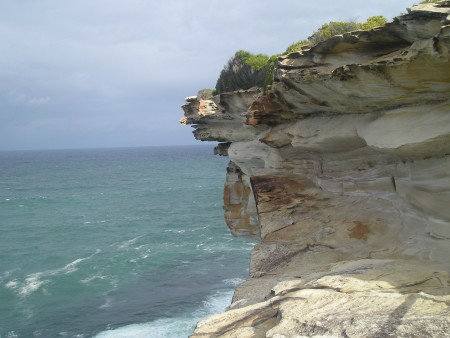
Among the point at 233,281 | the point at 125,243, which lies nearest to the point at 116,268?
the point at 125,243

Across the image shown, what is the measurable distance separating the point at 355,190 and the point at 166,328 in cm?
1684

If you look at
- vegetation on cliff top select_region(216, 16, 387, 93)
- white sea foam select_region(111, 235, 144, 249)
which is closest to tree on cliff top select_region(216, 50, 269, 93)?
vegetation on cliff top select_region(216, 16, 387, 93)

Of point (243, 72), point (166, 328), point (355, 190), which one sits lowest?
point (166, 328)

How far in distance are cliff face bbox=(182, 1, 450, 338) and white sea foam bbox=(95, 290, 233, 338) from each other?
12.8 metres

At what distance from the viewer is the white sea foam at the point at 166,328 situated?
27.4m

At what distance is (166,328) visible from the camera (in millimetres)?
28141

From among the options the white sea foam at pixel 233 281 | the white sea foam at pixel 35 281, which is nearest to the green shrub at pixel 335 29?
the white sea foam at pixel 233 281

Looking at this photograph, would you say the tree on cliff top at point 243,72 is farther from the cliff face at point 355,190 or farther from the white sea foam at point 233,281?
the white sea foam at point 233,281

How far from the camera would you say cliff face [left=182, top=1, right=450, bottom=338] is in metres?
9.73

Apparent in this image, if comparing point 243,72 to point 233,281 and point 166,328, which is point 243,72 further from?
point 233,281

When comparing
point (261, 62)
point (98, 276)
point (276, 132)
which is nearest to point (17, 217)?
point (98, 276)

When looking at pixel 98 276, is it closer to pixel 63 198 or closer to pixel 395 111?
pixel 395 111

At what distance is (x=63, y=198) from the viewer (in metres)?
84.6

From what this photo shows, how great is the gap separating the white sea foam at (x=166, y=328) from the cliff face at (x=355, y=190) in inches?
503
